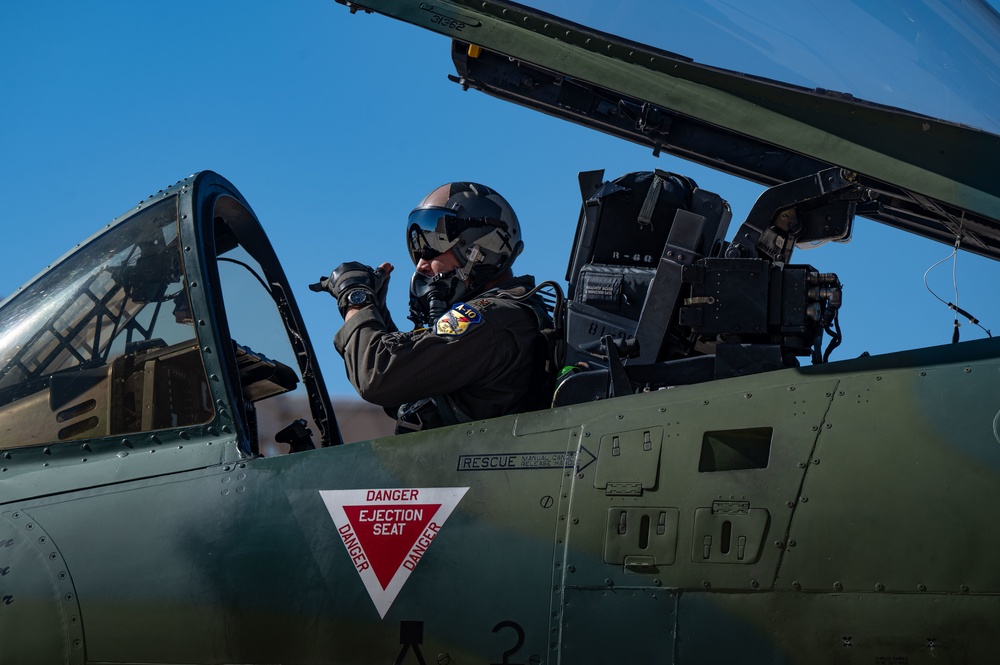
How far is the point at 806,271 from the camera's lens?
3.50m

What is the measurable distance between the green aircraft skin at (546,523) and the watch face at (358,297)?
561 millimetres

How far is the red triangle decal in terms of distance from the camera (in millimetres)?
3199

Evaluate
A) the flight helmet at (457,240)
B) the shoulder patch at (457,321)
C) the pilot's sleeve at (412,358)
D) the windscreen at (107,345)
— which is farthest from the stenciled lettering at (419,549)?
the flight helmet at (457,240)

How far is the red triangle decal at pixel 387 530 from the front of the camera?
3.20m

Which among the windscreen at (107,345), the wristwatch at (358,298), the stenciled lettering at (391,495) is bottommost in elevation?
the stenciled lettering at (391,495)

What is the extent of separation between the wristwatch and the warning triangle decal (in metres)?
0.96

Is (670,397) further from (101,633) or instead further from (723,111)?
(101,633)

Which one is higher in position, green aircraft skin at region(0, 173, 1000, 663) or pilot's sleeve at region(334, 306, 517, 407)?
pilot's sleeve at region(334, 306, 517, 407)

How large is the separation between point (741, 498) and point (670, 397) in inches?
16.2

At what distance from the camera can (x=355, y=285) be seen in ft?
13.4

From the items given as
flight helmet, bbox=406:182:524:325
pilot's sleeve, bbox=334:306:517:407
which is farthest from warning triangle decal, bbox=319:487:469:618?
flight helmet, bbox=406:182:524:325

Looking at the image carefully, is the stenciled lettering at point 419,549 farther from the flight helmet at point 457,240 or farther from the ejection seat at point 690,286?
the flight helmet at point 457,240

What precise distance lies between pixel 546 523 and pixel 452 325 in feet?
3.54

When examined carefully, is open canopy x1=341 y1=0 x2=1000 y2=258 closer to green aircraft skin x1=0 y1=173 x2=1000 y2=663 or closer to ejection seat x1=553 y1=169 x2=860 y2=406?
ejection seat x1=553 y1=169 x2=860 y2=406
